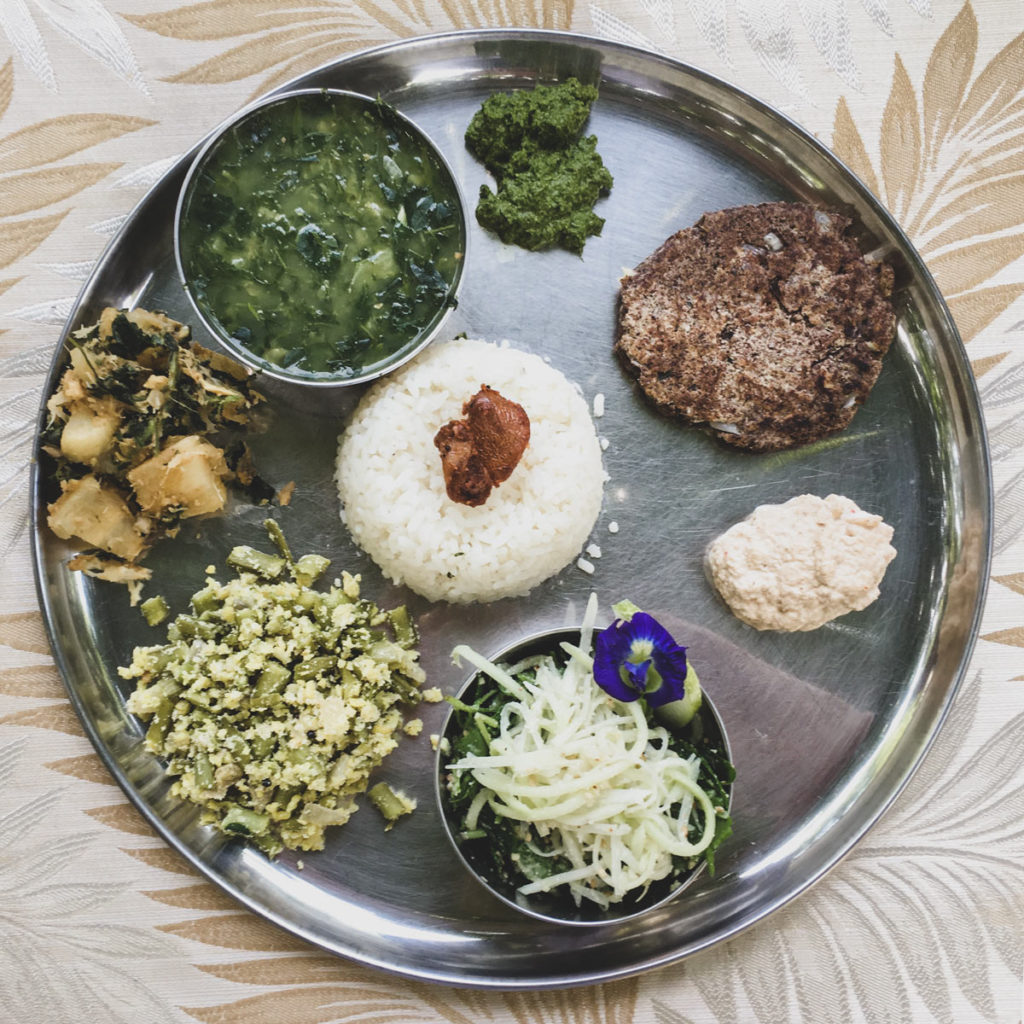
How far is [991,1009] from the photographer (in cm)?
281

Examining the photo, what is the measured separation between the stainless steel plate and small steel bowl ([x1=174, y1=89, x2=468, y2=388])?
35 centimetres

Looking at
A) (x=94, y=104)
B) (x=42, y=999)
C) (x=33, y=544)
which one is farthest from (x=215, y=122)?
(x=42, y=999)

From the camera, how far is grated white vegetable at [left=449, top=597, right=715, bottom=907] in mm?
2209

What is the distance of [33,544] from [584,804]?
1807 mm

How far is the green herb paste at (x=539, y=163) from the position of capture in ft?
8.63

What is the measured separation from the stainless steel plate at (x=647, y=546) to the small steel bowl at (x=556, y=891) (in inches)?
10.4

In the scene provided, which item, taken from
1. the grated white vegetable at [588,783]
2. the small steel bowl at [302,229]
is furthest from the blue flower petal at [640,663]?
the small steel bowl at [302,229]

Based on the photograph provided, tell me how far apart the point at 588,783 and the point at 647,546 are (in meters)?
0.87

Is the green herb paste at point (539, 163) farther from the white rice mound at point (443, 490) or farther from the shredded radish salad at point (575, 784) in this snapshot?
the shredded radish salad at point (575, 784)

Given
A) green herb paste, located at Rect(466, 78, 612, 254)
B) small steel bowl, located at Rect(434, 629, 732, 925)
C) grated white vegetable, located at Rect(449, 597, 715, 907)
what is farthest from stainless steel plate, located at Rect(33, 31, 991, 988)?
grated white vegetable, located at Rect(449, 597, 715, 907)

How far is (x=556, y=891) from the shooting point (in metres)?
2.43

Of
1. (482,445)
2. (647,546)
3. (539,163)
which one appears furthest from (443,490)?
(539,163)

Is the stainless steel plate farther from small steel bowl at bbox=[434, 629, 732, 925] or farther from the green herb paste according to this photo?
small steel bowl at bbox=[434, 629, 732, 925]

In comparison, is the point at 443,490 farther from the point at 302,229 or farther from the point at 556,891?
the point at 556,891
